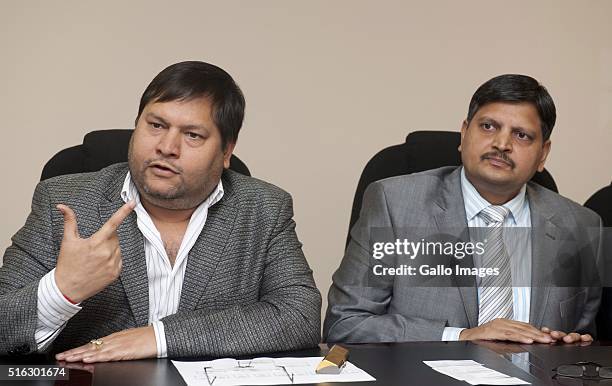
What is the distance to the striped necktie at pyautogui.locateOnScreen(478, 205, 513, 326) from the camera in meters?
2.77

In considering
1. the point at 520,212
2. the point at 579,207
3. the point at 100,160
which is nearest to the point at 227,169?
the point at 100,160

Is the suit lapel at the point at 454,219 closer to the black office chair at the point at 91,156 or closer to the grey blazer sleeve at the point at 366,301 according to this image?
the grey blazer sleeve at the point at 366,301

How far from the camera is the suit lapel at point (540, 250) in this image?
2.80 meters

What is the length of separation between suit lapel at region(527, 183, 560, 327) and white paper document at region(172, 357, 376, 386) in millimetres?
1004

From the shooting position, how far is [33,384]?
1.71 m

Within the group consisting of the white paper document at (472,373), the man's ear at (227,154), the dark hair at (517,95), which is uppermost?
the dark hair at (517,95)

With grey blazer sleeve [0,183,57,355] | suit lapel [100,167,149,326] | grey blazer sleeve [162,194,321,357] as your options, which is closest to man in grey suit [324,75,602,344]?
grey blazer sleeve [162,194,321,357]

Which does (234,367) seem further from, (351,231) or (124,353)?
(351,231)

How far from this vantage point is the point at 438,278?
276cm

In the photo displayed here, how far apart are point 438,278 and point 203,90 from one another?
3.03 feet

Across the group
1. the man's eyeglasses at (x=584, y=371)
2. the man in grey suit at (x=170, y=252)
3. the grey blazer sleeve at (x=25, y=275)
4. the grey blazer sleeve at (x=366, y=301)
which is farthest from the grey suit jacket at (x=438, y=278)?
the grey blazer sleeve at (x=25, y=275)

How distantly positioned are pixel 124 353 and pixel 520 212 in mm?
1489

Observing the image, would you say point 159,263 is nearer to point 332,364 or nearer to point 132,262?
point 132,262

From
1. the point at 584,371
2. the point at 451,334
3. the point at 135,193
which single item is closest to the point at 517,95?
the point at 451,334
